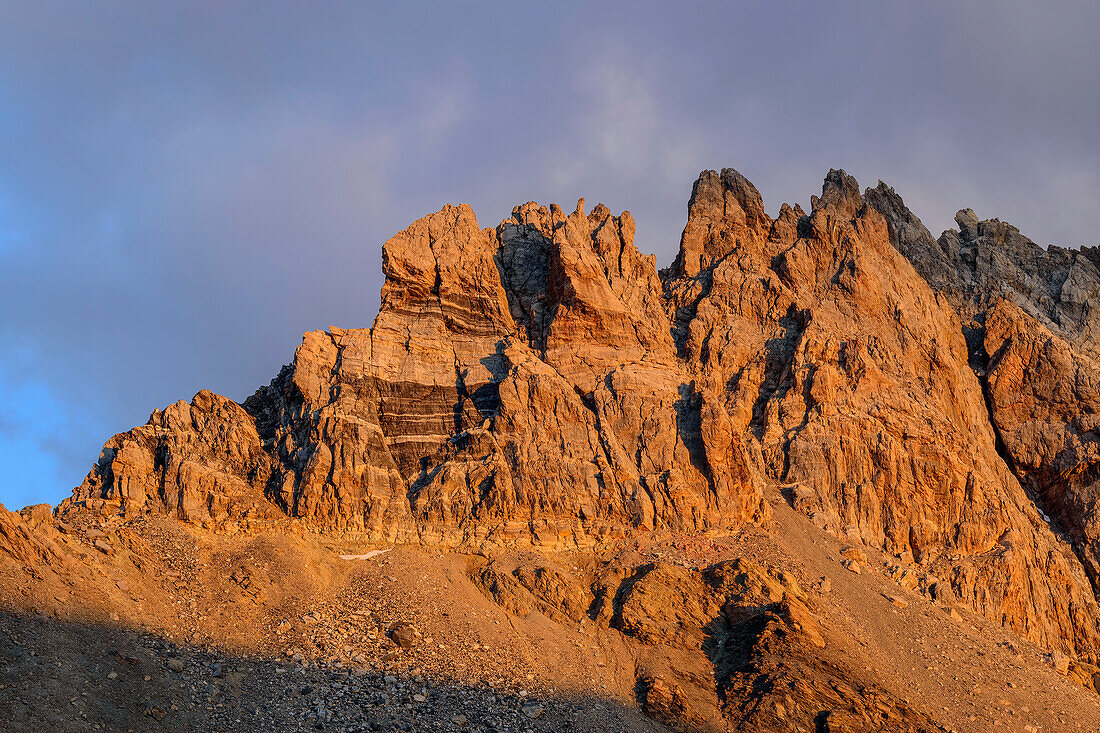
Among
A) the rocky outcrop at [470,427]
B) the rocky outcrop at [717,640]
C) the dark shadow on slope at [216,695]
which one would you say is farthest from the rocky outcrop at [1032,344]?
the dark shadow on slope at [216,695]

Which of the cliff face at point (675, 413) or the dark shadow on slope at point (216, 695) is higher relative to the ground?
the cliff face at point (675, 413)

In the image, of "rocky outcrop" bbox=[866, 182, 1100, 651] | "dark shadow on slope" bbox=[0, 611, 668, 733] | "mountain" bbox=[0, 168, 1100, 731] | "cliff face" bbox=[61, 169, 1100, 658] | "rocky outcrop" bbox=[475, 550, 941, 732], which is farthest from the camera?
"rocky outcrop" bbox=[866, 182, 1100, 651]

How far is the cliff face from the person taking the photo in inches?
2216

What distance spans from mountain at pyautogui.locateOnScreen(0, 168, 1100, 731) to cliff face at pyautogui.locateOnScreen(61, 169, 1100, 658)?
0.21 meters

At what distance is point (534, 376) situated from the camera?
60.9 metres

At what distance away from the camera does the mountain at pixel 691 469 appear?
47.9m

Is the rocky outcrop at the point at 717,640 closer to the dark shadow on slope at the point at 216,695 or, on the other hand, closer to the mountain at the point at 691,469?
the mountain at the point at 691,469

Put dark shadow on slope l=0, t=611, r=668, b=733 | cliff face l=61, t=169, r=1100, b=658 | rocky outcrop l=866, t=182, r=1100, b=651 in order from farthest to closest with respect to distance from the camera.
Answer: rocky outcrop l=866, t=182, r=1100, b=651 → cliff face l=61, t=169, r=1100, b=658 → dark shadow on slope l=0, t=611, r=668, b=733

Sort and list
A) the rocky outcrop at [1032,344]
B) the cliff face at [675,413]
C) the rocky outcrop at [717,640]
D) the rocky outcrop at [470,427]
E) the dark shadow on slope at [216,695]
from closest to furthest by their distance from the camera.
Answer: the dark shadow on slope at [216,695] → the rocky outcrop at [717,640] → the rocky outcrop at [470,427] → the cliff face at [675,413] → the rocky outcrop at [1032,344]

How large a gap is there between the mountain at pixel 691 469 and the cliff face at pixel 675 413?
0.21 m

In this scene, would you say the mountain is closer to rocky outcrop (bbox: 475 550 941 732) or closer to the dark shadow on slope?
rocky outcrop (bbox: 475 550 941 732)

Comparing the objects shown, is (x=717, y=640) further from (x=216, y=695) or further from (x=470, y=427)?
(x=216, y=695)

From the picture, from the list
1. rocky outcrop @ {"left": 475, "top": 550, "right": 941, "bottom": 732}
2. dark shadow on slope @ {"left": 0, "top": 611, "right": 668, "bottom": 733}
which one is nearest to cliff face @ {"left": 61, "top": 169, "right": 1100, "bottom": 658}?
rocky outcrop @ {"left": 475, "top": 550, "right": 941, "bottom": 732}

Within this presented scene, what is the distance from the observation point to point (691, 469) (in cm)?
5931
